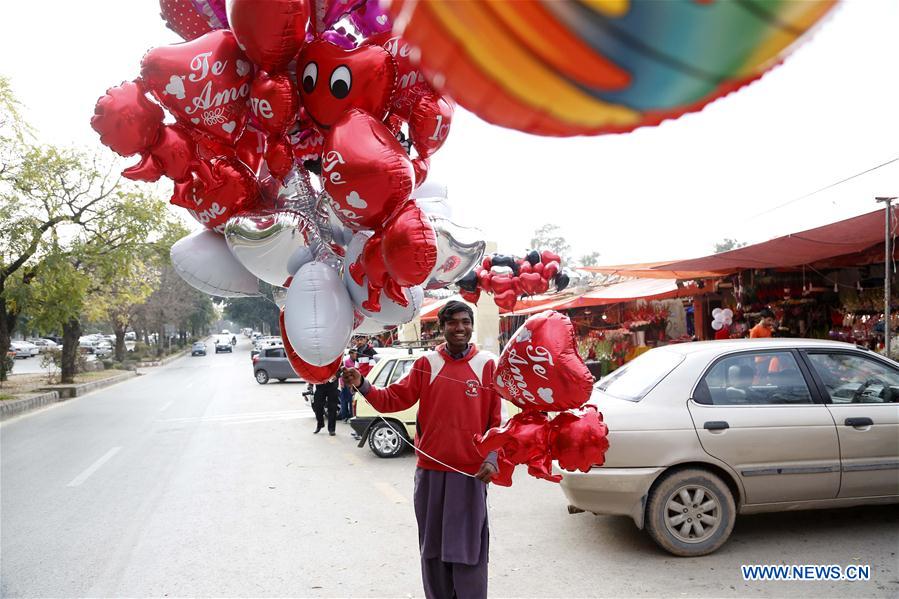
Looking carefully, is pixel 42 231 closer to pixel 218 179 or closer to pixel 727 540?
pixel 218 179

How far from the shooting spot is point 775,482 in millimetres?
4289

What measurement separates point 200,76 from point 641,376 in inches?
151

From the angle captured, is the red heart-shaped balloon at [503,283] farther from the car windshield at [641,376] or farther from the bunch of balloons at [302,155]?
the car windshield at [641,376]

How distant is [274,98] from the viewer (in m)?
2.23

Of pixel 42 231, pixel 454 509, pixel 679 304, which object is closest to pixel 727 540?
pixel 454 509

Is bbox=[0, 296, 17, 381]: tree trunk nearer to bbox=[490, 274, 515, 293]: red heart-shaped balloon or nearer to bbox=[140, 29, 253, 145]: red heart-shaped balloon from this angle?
bbox=[140, 29, 253, 145]: red heart-shaped balloon

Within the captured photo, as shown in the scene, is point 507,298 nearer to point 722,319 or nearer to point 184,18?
point 184,18

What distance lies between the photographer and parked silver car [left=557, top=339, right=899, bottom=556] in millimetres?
4254

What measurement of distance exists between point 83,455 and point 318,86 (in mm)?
8923

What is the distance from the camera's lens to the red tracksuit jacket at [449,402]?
281 centimetres

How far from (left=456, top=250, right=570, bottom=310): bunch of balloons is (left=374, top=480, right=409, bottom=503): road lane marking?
151 inches

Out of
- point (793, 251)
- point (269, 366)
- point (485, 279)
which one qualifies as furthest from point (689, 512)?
point (269, 366)

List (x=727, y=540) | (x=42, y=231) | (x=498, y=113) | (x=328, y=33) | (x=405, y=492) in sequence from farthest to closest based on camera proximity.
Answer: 1. (x=42, y=231)
2. (x=405, y=492)
3. (x=727, y=540)
4. (x=328, y=33)
5. (x=498, y=113)

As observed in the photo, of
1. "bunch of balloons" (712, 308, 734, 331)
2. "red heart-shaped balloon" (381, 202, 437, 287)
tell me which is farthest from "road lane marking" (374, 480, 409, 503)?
"bunch of balloons" (712, 308, 734, 331)
